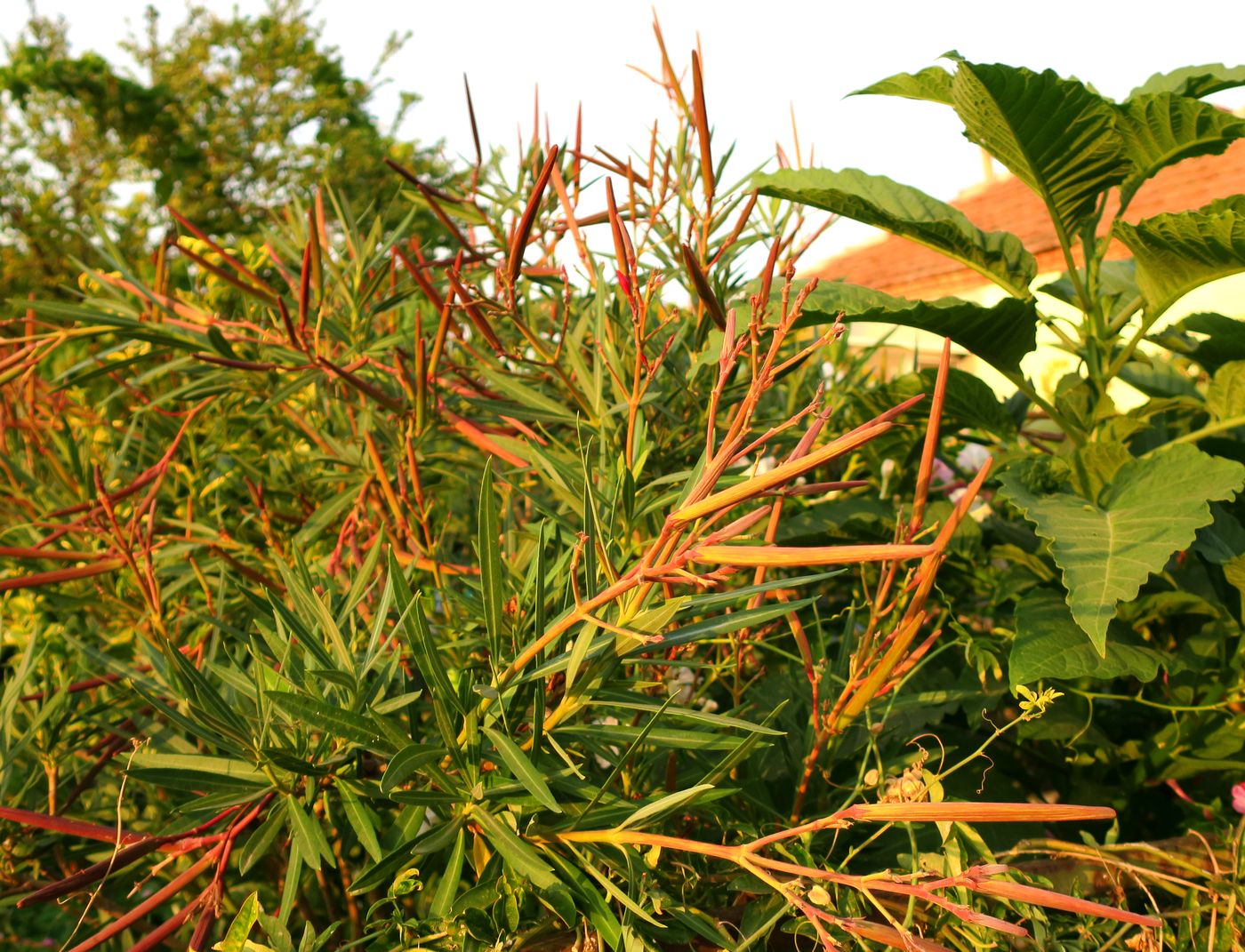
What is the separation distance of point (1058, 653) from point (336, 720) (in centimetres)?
72

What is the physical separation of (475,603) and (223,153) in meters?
14.5

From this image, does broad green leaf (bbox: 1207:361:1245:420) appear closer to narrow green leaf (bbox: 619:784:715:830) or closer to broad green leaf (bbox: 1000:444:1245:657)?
broad green leaf (bbox: 1000:444:1245:657)

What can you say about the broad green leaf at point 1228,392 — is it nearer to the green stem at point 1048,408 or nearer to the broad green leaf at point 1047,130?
the green stem at point 1048,408

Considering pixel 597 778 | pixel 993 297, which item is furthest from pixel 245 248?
pixel 993 297

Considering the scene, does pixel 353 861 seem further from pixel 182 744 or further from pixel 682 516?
pixel 682 516

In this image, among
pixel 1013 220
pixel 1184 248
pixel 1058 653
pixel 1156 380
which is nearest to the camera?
pixel 1058 653

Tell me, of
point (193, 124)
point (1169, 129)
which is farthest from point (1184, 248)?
point (193, 124)

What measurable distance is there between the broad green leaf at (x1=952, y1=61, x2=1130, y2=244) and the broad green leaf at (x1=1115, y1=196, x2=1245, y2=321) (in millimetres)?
102

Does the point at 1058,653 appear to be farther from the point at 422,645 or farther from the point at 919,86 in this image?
the point at 919,86

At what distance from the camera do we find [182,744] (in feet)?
3.32

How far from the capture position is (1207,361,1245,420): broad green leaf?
1.22 metres

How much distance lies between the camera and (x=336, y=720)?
0.75 metres

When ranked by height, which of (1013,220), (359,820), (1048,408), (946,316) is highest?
(1013,220)

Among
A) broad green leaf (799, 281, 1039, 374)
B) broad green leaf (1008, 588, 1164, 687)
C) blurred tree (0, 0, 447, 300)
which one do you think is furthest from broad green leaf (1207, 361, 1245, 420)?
blurred tree (0, 0, 447, 300)
